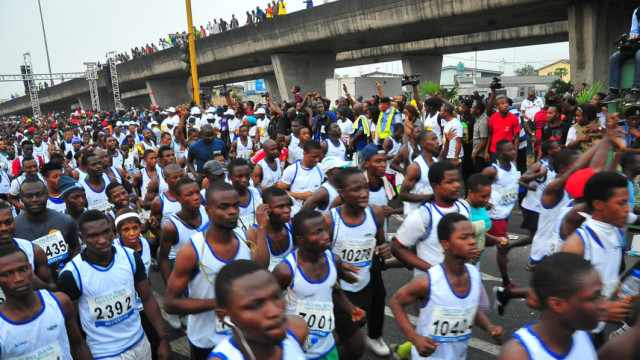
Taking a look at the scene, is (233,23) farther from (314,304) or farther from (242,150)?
(314,304)

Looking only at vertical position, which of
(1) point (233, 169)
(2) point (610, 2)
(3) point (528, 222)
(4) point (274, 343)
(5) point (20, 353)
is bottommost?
(3) point (528, 222)

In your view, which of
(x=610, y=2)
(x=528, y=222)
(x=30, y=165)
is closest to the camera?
(x=528, y=222)

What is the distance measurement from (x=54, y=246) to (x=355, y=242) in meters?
2.81

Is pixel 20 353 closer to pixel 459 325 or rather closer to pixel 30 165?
pixel 459 325

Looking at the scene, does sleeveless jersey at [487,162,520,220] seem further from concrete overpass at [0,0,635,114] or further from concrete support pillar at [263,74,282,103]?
concrete support pillar at [263,74,282,103]

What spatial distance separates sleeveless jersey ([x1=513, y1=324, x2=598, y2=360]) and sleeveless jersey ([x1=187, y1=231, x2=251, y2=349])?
74.1 inches

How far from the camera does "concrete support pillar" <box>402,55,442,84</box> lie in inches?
1264

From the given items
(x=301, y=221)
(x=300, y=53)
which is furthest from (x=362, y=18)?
(x=301, y=221)

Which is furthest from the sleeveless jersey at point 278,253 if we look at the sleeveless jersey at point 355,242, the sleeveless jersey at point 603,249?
the sleeveless jersey at point 603,249

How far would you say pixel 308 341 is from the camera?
3.13 m

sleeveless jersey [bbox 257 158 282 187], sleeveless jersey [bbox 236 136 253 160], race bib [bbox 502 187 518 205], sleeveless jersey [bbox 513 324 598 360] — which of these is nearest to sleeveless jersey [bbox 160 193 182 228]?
sleeveless jersey [bbox 257 158 282 187]

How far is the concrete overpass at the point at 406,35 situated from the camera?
55.8ft

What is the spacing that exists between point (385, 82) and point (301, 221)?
18295mm

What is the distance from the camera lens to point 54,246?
4.43 m
